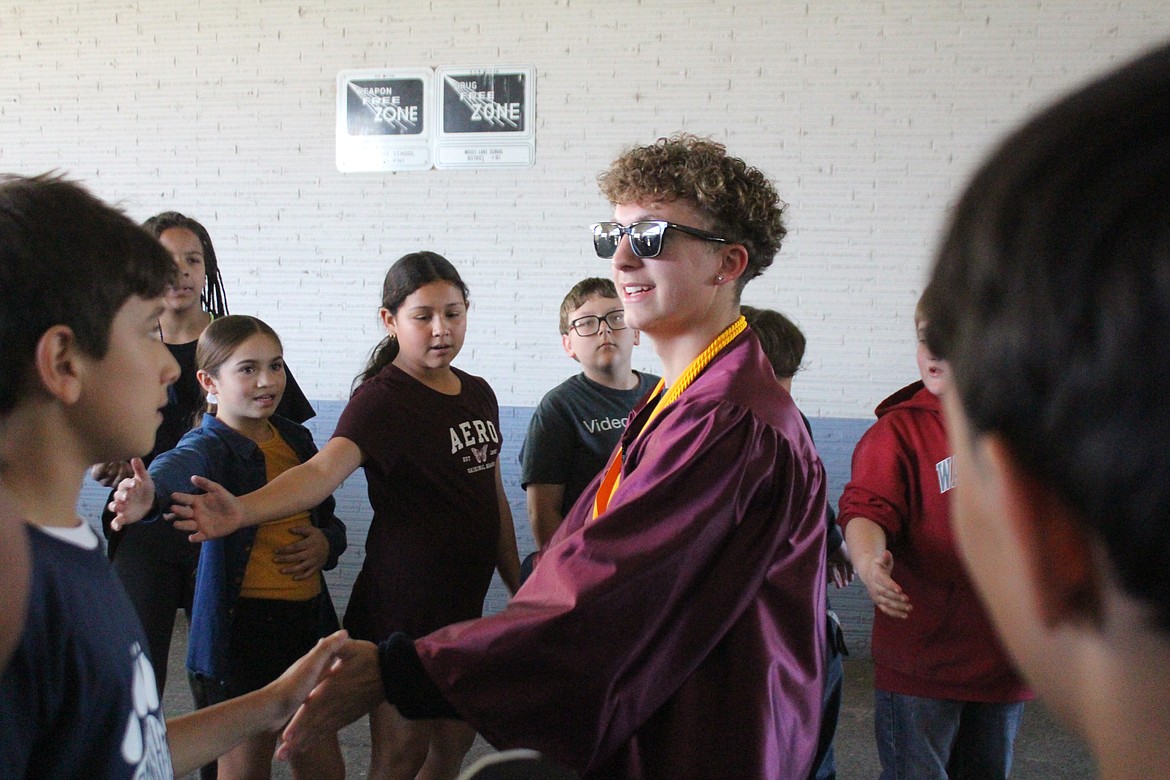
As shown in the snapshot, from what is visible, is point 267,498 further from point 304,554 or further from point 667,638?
point 667,638

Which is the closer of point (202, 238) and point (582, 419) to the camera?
point (582, 419)

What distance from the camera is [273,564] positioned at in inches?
102

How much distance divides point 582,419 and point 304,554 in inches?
39.9

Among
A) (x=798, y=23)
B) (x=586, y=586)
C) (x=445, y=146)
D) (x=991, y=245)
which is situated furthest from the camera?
(x=445, y=146)

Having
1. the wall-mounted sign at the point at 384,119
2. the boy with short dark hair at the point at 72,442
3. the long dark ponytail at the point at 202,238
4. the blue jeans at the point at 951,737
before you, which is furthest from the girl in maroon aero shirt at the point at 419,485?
the wall-mounted sign at the point at 384,119

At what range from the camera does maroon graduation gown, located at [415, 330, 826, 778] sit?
1444 mm

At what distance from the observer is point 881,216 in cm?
477

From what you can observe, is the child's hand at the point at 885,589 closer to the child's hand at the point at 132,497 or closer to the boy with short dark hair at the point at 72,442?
the boy with short dark hair at the point at 72,442

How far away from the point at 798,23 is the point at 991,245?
4.74 meters

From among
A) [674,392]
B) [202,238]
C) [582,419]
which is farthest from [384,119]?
[674,392]

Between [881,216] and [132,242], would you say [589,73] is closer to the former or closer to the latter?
[881,216]

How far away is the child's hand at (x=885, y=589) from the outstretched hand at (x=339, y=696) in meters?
1.19

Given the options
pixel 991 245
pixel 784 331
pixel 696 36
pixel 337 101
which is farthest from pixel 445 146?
pixel 991 245

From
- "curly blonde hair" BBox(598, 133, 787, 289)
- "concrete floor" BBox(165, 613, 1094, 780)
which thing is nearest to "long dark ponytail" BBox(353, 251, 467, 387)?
"curly blonde hair" BBox(598, 133, 787, 289)
